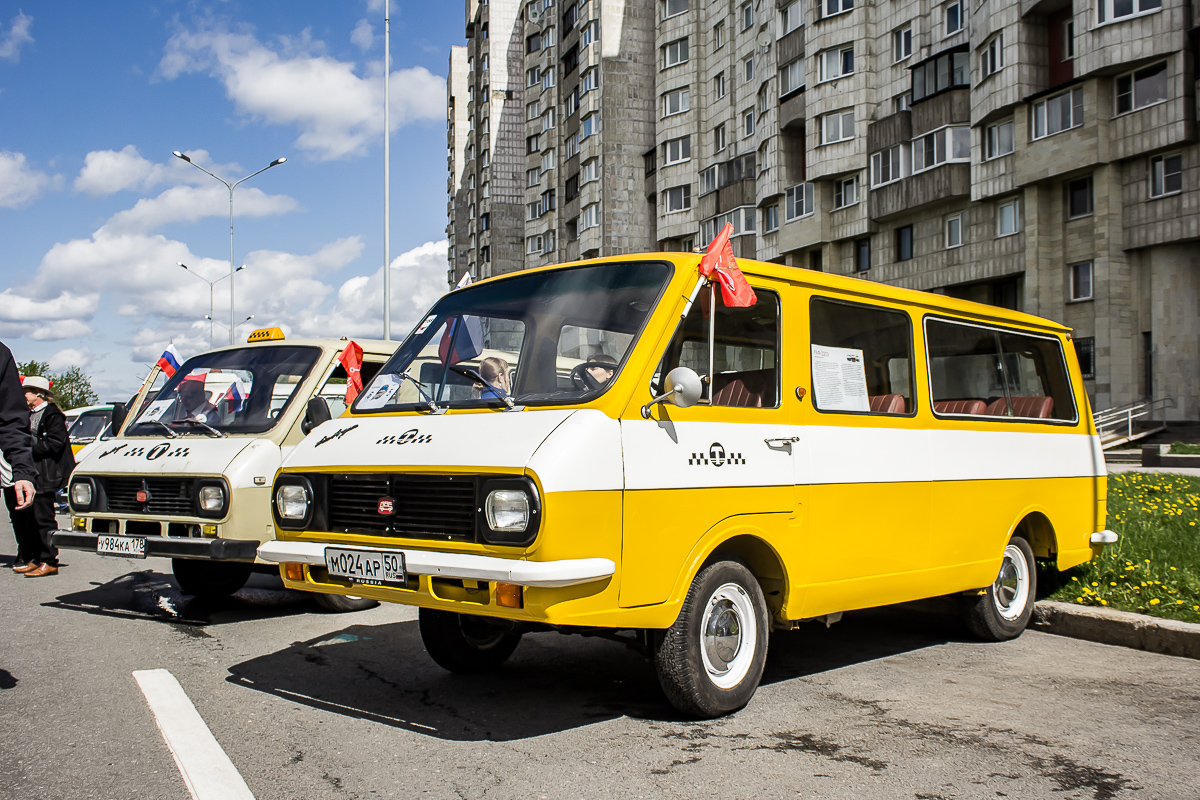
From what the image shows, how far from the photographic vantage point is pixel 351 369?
8688mm

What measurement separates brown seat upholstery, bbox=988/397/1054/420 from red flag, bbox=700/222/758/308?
2780mm

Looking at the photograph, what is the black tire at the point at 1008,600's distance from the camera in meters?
7.14

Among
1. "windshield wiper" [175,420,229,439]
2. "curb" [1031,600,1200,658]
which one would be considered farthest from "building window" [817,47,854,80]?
"windshield wiper" [175,420,229,439]

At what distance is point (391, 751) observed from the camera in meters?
4.56

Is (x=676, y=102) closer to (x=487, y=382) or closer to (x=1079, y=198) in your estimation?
(x=1079, y=198)

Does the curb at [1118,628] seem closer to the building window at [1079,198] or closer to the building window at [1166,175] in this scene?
the building window at [1166,175]

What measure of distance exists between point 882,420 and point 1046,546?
243 cm

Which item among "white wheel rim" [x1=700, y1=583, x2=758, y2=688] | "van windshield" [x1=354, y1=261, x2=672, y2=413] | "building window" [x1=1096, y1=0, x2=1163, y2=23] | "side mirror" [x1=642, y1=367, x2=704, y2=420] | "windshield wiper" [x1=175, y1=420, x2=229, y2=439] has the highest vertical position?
"building window" [x1=1096, y1=0, x2=1163, y2=23]

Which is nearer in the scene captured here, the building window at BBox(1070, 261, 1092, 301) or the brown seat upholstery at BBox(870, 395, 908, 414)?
the brown seat upholstery at BBox(870, 395, 908, 414)

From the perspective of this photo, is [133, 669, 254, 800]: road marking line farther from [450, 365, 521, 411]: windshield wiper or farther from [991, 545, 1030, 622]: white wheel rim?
[991, 545, 1030, 622]: white wheel rim

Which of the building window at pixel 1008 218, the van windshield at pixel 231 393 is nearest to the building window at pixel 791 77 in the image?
the building window at pixel 1008 218

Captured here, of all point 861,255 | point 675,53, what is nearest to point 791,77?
point 861,255

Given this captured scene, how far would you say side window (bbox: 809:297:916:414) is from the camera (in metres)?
5.83

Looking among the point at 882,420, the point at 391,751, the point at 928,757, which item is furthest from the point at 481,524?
the point at 882,420
